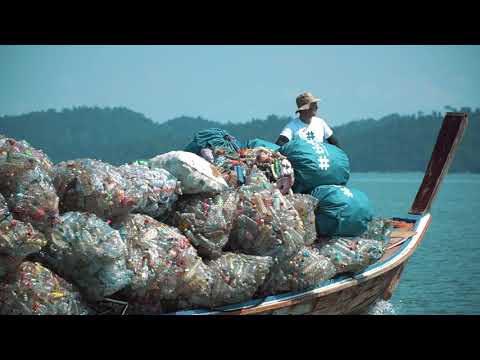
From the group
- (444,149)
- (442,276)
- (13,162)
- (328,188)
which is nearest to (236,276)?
(328,188)

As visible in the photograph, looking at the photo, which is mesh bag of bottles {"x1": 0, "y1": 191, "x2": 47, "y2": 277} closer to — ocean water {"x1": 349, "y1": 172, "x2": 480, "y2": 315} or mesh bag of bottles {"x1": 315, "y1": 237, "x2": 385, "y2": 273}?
mesh bag of bottles {"x1": 315, "y1": 237, "x2": 385, "y2": 273}

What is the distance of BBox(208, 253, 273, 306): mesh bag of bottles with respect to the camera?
450 centimetres

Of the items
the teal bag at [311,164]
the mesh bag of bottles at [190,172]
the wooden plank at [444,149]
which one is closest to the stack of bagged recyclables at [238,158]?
the teal bag at [311,164]

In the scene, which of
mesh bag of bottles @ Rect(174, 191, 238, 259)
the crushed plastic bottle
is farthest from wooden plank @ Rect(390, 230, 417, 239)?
the crushed plastic bottle

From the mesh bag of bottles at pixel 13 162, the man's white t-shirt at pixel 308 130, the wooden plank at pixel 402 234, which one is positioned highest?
the mesh bag of bottles at pixel 13 162

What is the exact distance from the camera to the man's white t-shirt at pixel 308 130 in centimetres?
→ 645

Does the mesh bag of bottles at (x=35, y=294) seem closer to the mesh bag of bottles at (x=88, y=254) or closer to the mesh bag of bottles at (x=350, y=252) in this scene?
the mesh bag of bottles at (x=88, y=254)

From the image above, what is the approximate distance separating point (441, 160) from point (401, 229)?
63.6 inches

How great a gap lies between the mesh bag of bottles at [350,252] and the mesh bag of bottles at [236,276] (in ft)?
2.94

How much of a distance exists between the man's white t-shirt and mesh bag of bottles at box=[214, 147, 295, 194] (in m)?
0.93

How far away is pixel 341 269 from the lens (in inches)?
217

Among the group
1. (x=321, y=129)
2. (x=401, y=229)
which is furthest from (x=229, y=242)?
(x=401, y=229)
